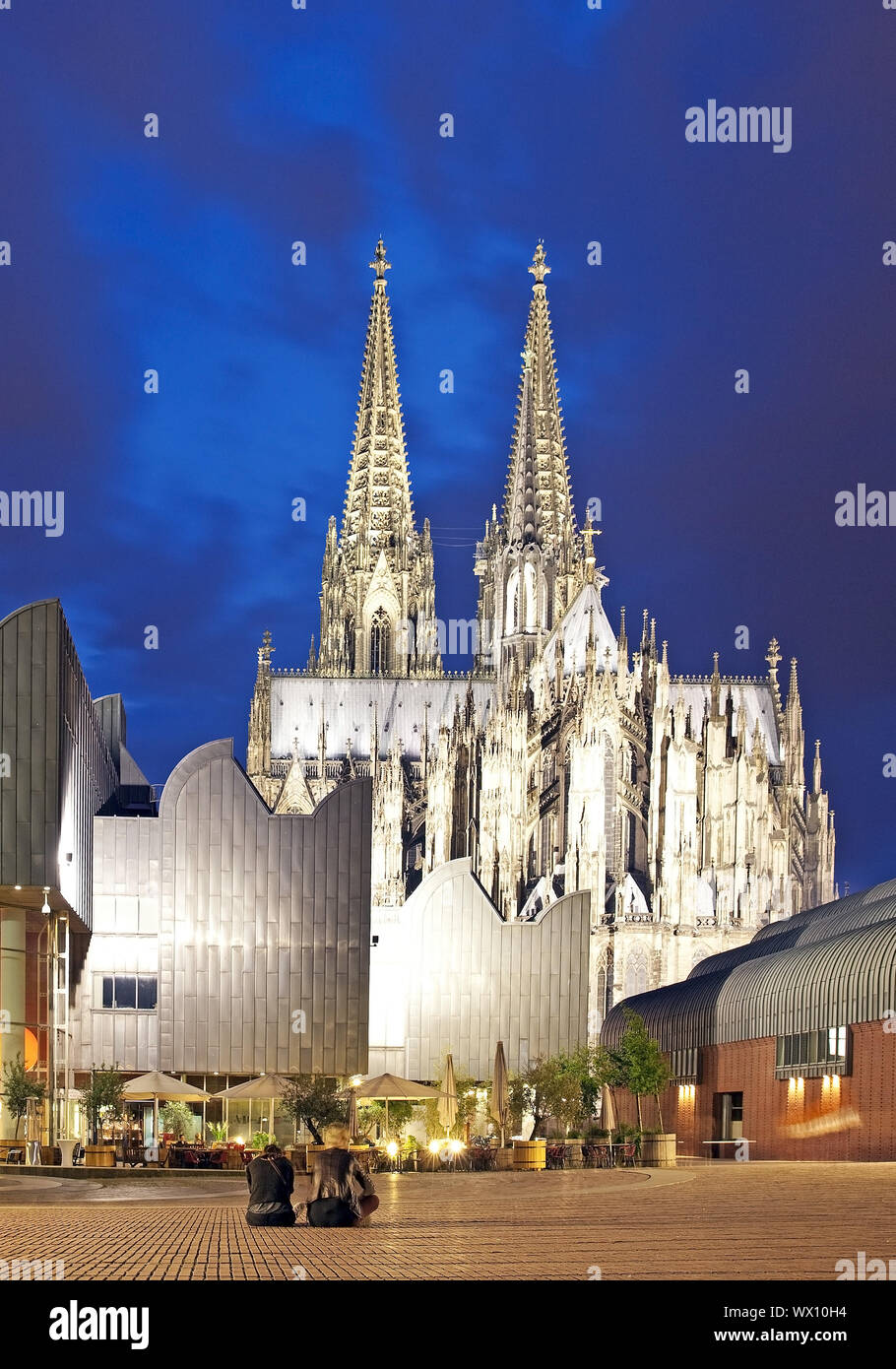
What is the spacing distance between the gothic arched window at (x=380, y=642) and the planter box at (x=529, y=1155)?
97.0 meters

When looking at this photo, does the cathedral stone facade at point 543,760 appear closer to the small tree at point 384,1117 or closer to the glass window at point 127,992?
the small tree at point 384,1117

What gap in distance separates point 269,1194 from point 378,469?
12056 cm

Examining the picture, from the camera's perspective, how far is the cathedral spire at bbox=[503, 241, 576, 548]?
114938 millimetres

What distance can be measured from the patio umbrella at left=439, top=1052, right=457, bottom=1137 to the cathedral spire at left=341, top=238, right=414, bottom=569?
9426cm

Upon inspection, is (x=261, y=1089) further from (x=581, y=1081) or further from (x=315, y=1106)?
(x=581, y=1081)

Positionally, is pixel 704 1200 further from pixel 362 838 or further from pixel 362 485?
pixel 362 485

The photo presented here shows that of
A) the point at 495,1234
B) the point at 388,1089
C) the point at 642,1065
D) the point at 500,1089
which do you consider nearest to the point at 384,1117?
the point at 642,1065

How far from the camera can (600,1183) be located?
2612 cm

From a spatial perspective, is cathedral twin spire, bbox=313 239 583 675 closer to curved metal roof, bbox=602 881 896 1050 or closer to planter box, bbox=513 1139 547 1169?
curved metal roof, bbox=602 881 896 1050

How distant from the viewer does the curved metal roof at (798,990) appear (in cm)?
3988

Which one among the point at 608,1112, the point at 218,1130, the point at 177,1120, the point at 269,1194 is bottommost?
the point at 218,1130

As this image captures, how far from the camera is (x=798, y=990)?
43.8 m

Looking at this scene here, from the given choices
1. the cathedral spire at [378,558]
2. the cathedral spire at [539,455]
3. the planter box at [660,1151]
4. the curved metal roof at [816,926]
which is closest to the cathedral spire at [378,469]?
the cathedral spire at [378,558]
